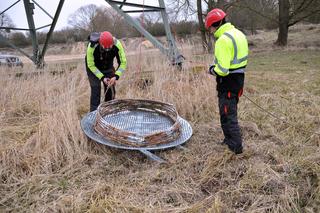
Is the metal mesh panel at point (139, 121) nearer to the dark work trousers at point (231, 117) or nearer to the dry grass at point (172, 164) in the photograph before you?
the dry grass at point (172, 164)

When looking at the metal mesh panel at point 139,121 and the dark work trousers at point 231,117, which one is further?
the metal mesh panel at point 139,121

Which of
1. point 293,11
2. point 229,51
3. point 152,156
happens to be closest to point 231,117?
point 229,51

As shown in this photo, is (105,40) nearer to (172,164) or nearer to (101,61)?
(101,61)

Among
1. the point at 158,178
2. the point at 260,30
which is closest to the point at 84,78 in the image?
the point at 158,178

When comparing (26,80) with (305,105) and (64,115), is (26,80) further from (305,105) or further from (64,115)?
(305,105)

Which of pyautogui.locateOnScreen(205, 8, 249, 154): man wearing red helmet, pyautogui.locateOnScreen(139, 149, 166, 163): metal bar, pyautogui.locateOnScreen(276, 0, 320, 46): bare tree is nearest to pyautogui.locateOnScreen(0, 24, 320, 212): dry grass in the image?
pyautogui.locateOnScreen(139, 149, 166, 163): metal bar

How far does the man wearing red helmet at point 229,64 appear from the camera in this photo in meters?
3.18

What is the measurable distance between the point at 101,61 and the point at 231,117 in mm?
2354

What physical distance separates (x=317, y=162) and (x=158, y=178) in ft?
5.68

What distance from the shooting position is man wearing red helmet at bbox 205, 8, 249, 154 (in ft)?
10.4

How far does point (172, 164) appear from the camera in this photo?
346 centimetres

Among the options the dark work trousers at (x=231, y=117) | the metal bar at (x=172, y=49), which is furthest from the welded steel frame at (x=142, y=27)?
the dark work trousers at (x=231, y=117)

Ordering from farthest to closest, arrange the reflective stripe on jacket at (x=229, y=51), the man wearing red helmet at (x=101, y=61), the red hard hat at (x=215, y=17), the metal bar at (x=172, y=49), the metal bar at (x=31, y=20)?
the metal bar at (x=31, y=20) → the metal bar at (x=172, y=49) → the man wearing red helmet at (x=101, y=61) → the red hard hat at (x=215, y=17) → the reflective stripe on jacket at (x=229, y=51)

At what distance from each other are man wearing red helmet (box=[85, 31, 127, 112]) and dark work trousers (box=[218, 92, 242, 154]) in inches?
73.0
